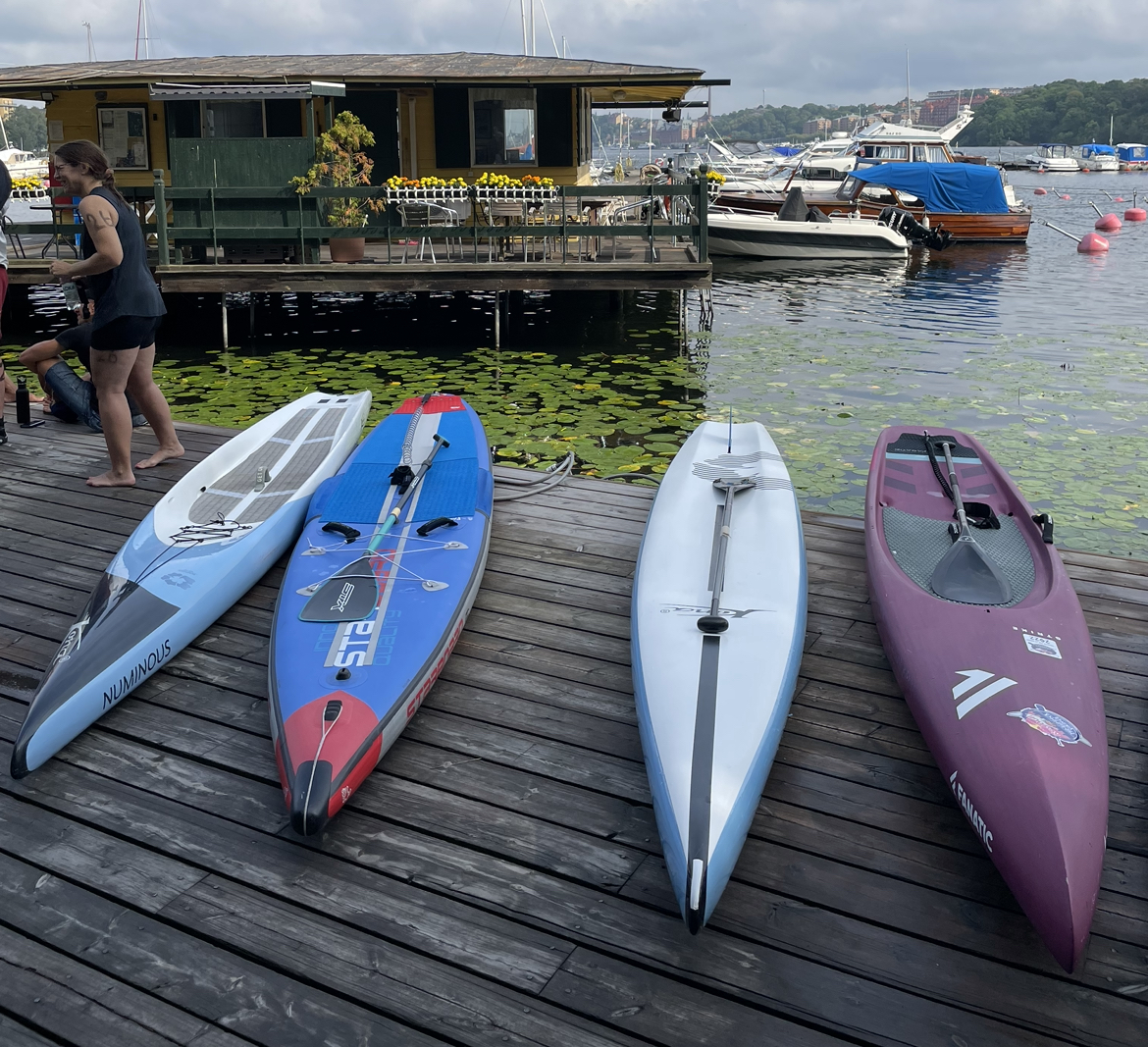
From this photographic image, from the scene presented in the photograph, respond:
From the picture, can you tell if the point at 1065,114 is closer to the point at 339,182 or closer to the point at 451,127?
the point at 451,127

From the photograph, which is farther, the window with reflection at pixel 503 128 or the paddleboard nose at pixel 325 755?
the window with reflection at pixel 503 128

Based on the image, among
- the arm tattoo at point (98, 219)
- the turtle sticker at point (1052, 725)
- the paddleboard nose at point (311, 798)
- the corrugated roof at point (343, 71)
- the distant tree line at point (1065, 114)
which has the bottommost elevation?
the paddleboard nose at point (311, 798)

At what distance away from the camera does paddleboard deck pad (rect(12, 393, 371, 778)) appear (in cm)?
274

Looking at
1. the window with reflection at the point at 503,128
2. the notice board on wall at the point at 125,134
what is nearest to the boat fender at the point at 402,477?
the window with reflection at the point at 503,128

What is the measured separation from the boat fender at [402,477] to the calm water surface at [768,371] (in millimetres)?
2415

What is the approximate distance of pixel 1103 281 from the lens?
1748cm

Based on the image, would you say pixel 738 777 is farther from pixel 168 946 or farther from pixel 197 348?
pixel 197 348

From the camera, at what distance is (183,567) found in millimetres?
3393

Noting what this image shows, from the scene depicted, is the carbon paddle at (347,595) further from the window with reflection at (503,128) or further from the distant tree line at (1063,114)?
the distant tree line at (1063,114)

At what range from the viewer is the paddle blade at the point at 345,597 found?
3045 millimetres

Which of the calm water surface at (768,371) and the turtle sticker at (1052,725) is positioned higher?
the calm water surface at (768,371)

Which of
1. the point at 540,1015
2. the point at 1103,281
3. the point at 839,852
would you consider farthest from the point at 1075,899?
the point at 1103,281

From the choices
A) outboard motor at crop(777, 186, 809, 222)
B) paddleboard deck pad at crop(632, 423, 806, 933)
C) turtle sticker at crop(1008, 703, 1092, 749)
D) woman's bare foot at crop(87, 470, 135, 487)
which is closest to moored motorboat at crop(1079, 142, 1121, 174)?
outboard motor at crop(777, 186, 809, 222)

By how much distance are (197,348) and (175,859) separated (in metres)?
9.50
